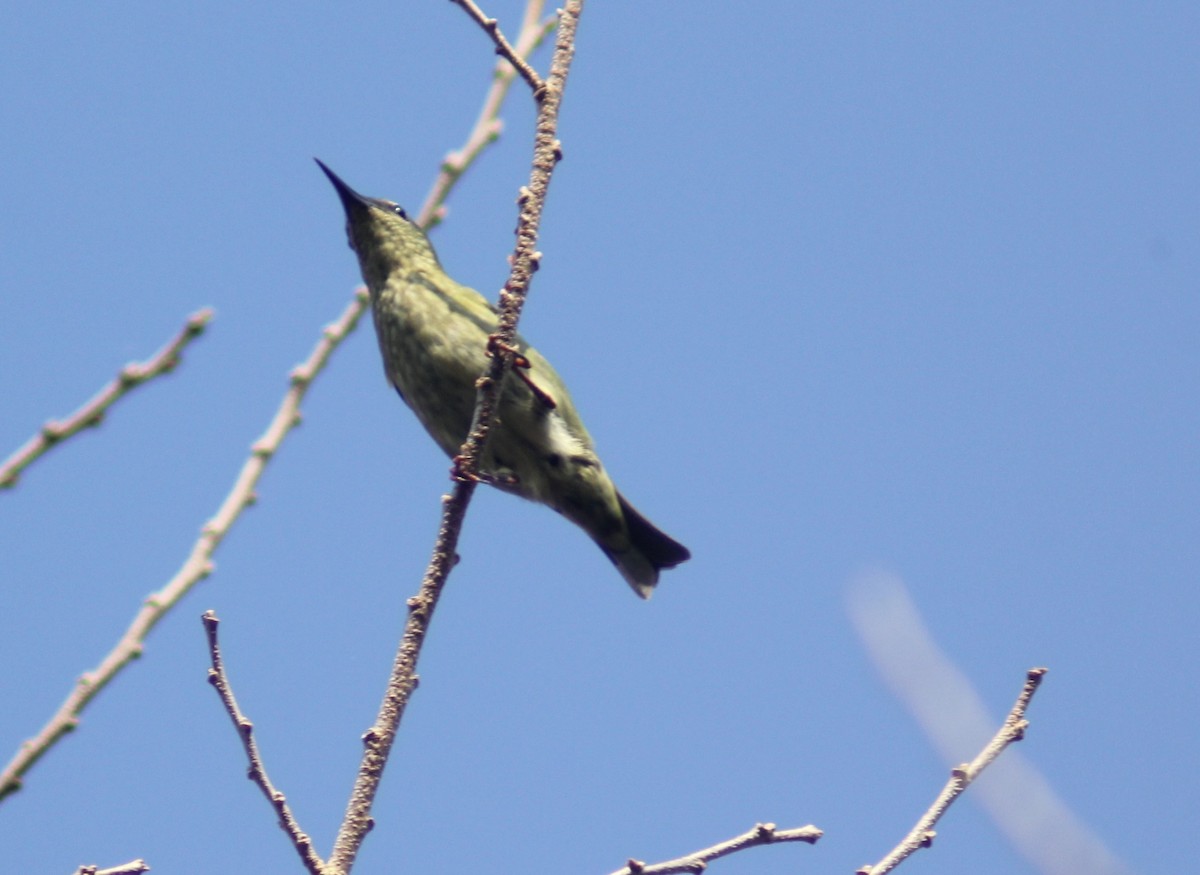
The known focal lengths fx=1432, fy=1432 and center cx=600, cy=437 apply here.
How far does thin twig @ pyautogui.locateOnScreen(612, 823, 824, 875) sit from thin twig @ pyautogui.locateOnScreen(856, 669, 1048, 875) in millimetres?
182

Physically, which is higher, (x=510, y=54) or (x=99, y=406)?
(x=510, y=54)

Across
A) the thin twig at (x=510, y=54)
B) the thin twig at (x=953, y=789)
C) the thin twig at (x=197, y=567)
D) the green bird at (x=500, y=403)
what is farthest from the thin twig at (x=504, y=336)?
the green bird at (x=500, y=403)

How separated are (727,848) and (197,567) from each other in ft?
3.44

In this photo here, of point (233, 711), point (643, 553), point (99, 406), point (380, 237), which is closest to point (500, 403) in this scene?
point (643, 553)

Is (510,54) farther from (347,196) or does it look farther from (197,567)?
(347,196)

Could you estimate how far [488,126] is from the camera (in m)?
3.18

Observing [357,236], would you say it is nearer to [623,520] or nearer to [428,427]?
[428,427]

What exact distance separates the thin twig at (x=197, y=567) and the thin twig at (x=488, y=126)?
10.5 inches

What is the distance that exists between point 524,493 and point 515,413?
42 centimetres

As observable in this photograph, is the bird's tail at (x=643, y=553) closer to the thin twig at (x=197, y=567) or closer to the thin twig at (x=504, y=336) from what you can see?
the thin twig at (x=504, y=336)

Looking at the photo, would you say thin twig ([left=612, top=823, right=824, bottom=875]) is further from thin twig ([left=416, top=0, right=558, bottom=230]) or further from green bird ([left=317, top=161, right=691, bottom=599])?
green bird ([left=317, top=161, right=691, bottom=599])

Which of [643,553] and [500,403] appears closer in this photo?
[500,403]

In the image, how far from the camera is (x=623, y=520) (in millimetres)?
5883

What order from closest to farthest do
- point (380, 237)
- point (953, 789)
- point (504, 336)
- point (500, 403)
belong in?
1. point (953, 789)
2. point (504, 336)
3. point (500, 403)
4. point (380, 237)
